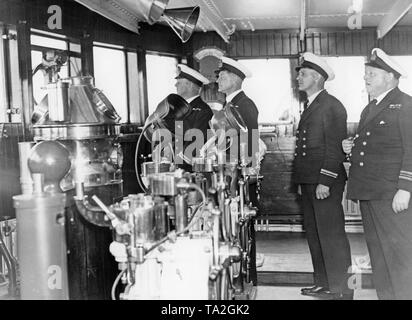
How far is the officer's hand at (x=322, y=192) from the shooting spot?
3.48 metres

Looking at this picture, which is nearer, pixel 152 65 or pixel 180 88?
pixel 180 88

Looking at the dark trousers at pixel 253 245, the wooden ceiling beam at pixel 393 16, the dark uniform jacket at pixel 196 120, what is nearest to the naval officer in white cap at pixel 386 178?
the dark trousers at pixel 253 245

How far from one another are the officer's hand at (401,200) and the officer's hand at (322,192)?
1.92ft

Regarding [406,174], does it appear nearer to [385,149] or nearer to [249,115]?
[385,149]

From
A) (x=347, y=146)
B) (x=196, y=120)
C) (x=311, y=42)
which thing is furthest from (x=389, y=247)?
(x=311, y=42)

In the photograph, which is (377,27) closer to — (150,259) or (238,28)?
(238,28)

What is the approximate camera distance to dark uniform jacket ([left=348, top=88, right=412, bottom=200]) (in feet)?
9.79

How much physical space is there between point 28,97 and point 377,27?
4999 mm

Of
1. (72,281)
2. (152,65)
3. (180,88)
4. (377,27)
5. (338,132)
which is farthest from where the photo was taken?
(377,27)

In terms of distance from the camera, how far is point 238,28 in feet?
23.5

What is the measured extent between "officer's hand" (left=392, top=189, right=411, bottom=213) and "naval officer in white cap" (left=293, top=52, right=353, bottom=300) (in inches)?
22.1

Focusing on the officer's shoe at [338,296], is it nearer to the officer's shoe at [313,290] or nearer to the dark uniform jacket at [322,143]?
the officer's shoe at [313,290]

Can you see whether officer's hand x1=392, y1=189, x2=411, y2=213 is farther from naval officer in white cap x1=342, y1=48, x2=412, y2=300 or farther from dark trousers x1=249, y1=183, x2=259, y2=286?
dark trousers x1=249, y1=183, x2=259, y2=286
